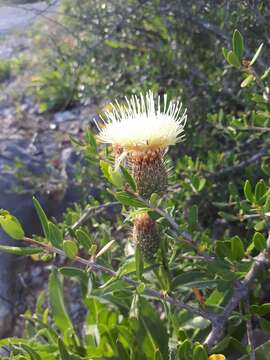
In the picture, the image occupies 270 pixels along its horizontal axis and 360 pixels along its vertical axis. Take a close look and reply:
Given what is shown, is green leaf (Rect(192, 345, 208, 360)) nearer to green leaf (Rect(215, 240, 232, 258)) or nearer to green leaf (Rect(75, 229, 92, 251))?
green leaf (Rect(215, 240, 232, 258))

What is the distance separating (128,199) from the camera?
4.89 ft

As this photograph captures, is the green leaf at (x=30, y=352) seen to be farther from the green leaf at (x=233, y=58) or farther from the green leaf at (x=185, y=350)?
the green leaf at (x=233, y=58)

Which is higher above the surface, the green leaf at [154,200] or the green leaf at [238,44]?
the green leaf at [238,44]

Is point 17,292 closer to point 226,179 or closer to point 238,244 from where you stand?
point 226,179

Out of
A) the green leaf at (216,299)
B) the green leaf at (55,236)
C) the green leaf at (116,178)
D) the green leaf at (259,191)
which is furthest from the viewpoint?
the green leaf at (216,299)

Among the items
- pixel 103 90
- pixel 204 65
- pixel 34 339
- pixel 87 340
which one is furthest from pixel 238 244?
pixel 103 90

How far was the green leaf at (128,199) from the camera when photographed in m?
1.46

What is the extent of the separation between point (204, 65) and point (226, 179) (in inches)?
36.8

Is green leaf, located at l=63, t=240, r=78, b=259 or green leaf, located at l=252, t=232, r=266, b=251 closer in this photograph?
green leaf, located at l=63, t=240, r=78, b=259

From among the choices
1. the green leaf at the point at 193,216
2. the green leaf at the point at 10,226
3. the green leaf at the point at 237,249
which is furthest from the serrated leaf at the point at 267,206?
the green leaf at the point at 10,226

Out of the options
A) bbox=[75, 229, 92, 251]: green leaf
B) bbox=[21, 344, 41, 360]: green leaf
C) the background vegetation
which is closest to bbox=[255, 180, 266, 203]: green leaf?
the background vegetation

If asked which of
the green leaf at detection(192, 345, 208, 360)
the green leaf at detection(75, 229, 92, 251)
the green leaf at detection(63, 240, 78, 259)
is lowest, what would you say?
the green leaf at detection(192, 345, 208, 360)

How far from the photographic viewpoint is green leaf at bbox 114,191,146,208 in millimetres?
1465

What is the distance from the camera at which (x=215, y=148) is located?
2943mm
